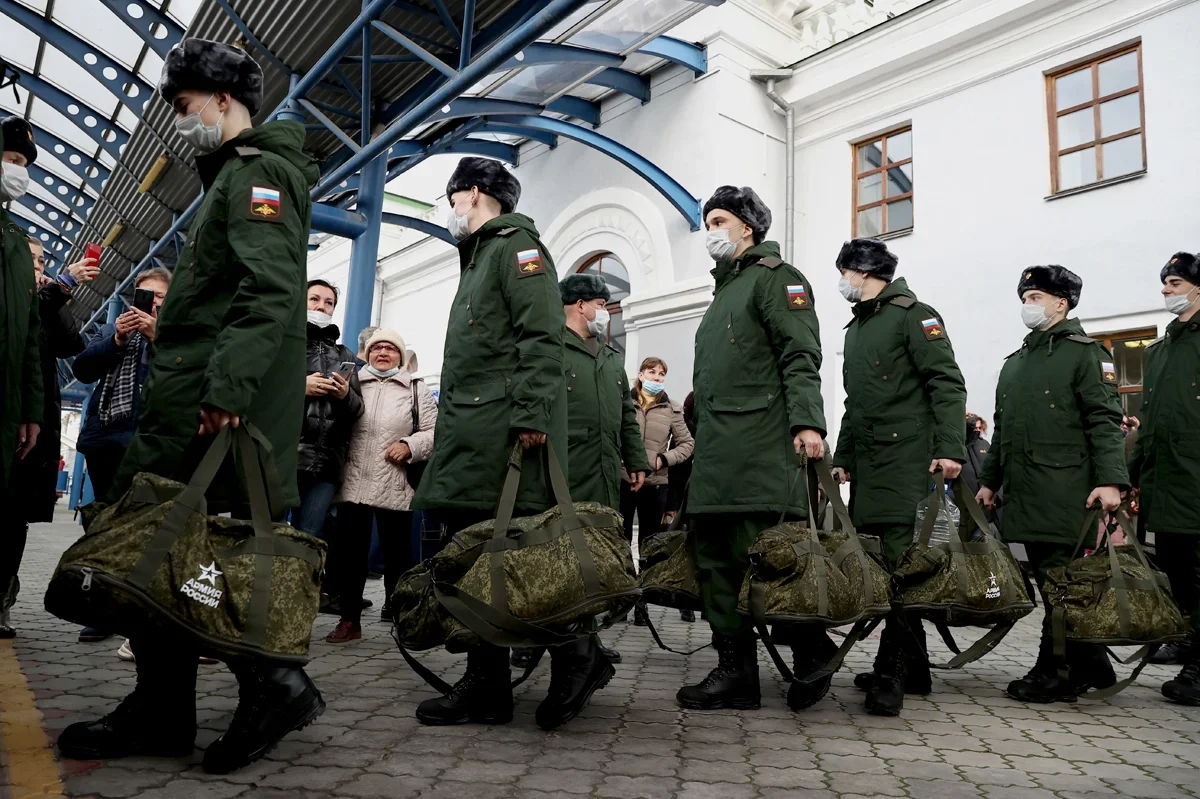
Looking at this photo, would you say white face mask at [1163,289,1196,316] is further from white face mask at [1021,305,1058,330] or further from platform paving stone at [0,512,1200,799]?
platform paving stone at [0,512,1200,799]

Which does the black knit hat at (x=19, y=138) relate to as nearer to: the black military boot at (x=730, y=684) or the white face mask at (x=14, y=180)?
the white face mask at (x=14, y=180)

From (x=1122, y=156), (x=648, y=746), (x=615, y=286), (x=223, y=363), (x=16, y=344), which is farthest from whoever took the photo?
(x=615, y=286)

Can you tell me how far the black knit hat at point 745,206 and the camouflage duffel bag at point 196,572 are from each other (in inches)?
91.7

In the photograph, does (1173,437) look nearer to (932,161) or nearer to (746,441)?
(746,441)

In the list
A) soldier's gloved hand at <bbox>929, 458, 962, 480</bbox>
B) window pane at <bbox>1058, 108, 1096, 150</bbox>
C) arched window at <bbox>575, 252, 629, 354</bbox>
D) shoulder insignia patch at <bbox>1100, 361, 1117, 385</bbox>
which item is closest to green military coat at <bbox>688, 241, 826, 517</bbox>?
soldier's gloved hand at <bbox>929, 458, 962, 480</bbox>

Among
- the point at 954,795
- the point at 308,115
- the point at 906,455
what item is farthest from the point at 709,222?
the point at 308,115

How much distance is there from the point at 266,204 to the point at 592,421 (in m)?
2.48

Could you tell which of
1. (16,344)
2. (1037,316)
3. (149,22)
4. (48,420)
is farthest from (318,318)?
(149,22)

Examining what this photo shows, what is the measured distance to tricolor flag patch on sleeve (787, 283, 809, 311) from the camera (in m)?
3.59

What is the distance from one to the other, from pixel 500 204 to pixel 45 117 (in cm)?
1340

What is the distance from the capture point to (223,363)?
2418mm

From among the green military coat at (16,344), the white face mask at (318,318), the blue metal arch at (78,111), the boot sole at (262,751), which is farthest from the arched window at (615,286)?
the boot sole at (262,751)

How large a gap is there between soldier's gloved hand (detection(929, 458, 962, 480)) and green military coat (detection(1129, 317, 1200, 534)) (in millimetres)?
1444

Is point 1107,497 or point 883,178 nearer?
point 1107,497
